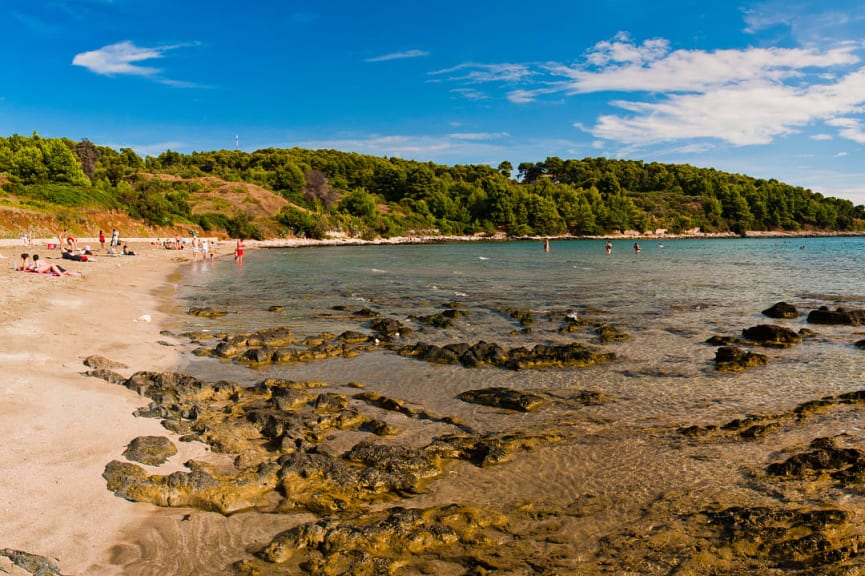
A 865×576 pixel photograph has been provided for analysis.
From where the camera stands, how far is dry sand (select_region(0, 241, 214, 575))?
520 cm

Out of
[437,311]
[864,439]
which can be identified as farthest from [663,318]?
[864,439]

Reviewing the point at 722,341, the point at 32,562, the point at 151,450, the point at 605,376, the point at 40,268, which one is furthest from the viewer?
the point at 40,268

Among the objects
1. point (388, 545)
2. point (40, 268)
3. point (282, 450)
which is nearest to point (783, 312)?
point (282, 450)

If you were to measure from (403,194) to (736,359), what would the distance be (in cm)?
13027

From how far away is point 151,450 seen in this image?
7.18 m

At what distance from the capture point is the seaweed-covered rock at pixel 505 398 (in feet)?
33.9

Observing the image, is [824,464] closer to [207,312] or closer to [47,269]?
[207,312]

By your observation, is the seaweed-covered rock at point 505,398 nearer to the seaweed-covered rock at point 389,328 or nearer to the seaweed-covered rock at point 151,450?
the seaweed-covered rock at point 151,450

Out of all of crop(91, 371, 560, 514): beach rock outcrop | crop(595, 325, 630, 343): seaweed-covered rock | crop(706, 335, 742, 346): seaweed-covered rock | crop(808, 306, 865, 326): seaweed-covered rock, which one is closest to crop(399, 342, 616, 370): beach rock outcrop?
crop(595, 325, 630, 343): seaweed-covered rock

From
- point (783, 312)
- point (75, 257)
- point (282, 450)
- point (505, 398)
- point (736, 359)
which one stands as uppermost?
point (75, 257)

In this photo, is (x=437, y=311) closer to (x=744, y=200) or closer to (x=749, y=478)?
(x=749, y=478)

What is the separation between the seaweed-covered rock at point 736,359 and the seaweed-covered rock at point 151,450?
11961mm

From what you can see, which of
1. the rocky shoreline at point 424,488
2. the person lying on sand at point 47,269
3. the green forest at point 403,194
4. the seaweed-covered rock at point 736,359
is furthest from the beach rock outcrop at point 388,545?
the green forest at point 403,194

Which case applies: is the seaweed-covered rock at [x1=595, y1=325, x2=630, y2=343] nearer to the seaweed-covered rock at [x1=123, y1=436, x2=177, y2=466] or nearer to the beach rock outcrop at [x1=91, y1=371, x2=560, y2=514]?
the beach rock outcrop at [x1=91, y1=371, x2=560, y2=514]
